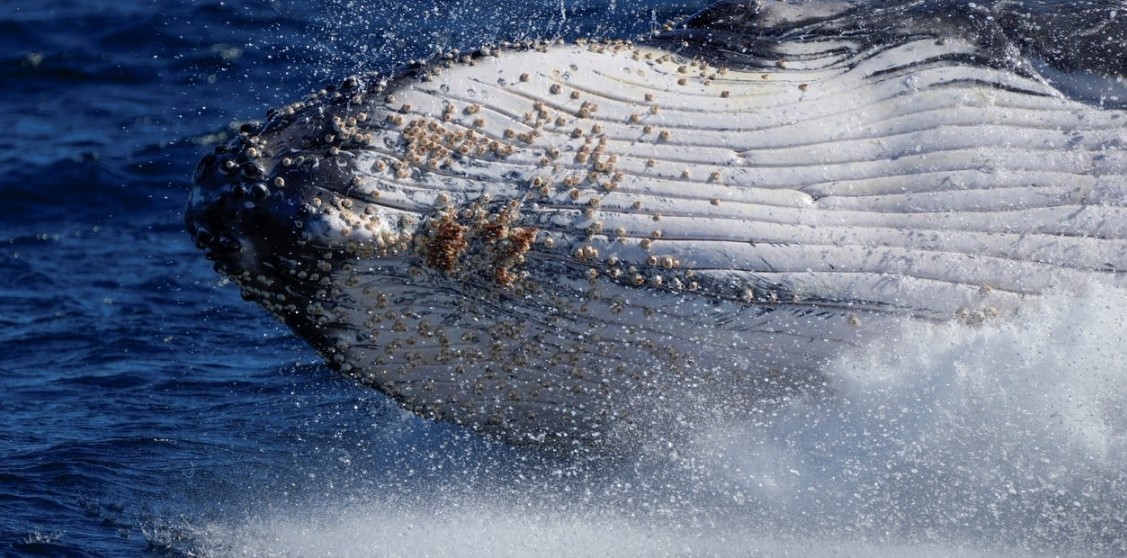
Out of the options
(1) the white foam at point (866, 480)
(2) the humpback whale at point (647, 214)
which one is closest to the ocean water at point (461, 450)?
(1) the white foam at point (866, 480)

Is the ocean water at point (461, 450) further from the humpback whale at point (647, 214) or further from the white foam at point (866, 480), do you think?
the humpback whale at point (647, 214)

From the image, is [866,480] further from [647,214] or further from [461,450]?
[461,450]

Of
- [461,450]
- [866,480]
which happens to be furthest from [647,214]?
[461,450]

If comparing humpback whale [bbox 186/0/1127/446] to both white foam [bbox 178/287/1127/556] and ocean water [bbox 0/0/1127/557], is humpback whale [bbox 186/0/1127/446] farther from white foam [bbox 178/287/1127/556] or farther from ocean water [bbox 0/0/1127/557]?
ocean water [bbox 0/0/1127/557]

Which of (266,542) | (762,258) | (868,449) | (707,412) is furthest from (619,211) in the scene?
(266,542)

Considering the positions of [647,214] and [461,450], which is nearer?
[647,214]

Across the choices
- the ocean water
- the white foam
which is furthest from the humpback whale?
the ocean water

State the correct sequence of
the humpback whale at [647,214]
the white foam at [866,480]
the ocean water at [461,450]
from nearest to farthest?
the humpback whale at [647,214] → the white foam at [866,480] → the ocean water at [461,450]
